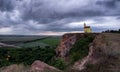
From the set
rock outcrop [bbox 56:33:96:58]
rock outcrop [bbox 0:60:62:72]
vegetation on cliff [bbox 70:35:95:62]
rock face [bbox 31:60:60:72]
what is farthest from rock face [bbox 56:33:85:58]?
rock outcrop [bbox 0:60:62:72]

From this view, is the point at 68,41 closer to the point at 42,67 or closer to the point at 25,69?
the point at 42,67

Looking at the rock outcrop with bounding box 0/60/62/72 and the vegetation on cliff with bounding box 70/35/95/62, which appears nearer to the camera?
the rock outcrop with bounding box 0/60/62/72

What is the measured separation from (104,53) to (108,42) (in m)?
2.09

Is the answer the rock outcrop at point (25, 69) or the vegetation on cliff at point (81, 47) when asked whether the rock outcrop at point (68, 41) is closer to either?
the vegetation on cliff at point (81, 47)

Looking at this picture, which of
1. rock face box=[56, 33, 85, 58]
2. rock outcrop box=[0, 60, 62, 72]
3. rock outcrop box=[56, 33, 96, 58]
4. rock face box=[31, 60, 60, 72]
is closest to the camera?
rock outcrop box=[0, 60, 62, 72]

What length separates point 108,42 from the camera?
14.5 metres

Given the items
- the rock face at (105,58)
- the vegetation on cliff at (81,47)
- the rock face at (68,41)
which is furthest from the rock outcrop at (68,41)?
the rock face at (105,58)

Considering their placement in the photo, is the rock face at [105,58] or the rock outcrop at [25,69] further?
the rock face at [105,58]

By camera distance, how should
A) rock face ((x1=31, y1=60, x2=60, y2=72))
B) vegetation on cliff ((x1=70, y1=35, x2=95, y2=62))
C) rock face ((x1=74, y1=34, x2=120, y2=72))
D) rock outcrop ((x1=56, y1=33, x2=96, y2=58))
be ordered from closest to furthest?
1. rock face ((x1=31, y1=60, x2=60, y2=72))
2. rock face ((x1=74, y1=34, x2=120, y2=72))
3. vegetation on cliff ((x1=70, y1=35, x2=95, y2=62))
4. rock outcrop ((x1=56, y1=33, x2=96, y2=58))

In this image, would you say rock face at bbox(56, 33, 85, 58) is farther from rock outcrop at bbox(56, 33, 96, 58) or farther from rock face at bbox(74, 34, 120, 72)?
rock face at bbox(74, 34, 120, 72)

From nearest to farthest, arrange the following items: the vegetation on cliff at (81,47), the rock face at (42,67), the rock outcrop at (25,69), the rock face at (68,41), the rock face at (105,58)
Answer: the rock outcrop at (25,69)
the rock face at (42,67)
the rock face at (105,58)
the vegetation on cliff at (81,47)
the rock face at (68,41)

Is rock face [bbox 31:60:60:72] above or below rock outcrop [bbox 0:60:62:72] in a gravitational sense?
below

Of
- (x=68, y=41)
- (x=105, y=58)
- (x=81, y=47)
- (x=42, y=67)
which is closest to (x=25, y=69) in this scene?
(x=42, y=67)

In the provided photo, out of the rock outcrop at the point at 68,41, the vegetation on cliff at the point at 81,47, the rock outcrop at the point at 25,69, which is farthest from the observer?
the rock outcrop at the point at 68,41
